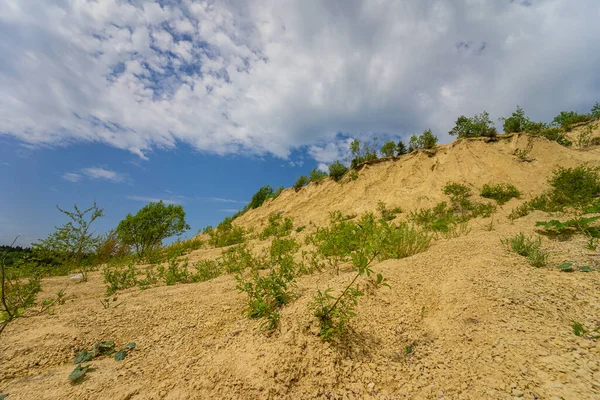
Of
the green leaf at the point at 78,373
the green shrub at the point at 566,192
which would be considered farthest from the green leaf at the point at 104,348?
the green shrub at the point at 566,192

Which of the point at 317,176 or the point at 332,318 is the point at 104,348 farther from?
the point at 317,176

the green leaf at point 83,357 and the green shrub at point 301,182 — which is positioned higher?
the green shrub at point 301,182

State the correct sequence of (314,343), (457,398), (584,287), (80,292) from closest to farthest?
(457,398), (314,343), (584,287), (80,292)

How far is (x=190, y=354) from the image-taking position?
2.23 m

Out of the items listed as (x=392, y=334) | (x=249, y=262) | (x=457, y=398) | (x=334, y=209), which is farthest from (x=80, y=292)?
(x=334, y=209)

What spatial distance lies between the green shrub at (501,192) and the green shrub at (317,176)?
12.2 meters

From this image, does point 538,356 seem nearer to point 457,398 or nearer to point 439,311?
point 457,398

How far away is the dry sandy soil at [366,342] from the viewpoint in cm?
168

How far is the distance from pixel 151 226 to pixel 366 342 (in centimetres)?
1568

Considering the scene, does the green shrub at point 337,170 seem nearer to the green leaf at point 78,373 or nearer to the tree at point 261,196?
the tree at point 261,196

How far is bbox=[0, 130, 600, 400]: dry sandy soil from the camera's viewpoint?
5.53 ft

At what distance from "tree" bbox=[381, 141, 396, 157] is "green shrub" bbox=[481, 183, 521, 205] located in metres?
7.99

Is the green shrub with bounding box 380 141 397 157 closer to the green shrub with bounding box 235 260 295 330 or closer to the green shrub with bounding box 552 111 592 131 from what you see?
the green shrub with bounding box 552 111 592 131

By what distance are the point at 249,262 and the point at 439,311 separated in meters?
4.18
